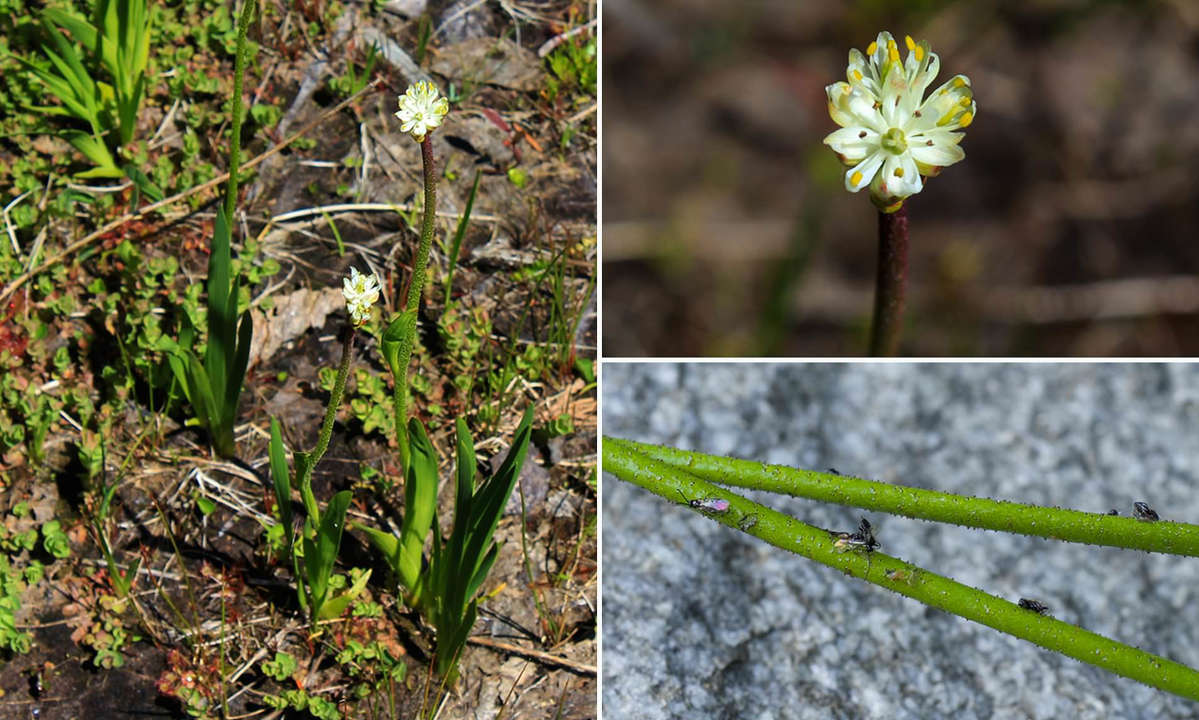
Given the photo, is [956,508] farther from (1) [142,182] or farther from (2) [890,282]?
(1) [142,182]

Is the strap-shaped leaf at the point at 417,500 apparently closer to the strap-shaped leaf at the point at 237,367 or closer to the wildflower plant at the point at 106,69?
the strap-shaped leaf at the point at 237,367

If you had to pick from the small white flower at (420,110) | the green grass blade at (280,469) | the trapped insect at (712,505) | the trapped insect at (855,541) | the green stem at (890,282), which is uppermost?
the small white flower at (420,110)

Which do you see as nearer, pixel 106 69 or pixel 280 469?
pixel 280 469

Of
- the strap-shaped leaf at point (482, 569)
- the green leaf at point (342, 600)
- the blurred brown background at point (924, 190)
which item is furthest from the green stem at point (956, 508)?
the blurred brown background at point (924, 190)

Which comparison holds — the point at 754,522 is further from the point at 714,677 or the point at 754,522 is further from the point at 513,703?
the point at 513,703

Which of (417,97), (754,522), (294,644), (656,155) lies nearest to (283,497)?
(294,644)

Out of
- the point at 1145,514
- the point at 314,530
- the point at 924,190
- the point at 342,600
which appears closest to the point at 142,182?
the point at 314,530
